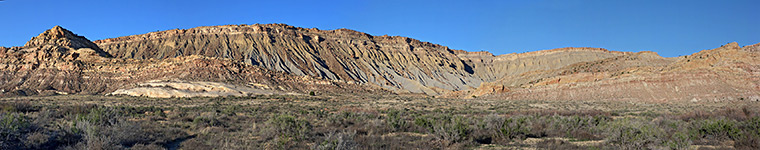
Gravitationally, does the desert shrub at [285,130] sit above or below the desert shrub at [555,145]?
above

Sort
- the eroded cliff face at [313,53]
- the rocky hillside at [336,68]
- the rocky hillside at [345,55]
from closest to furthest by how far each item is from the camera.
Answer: the rocky hillside at [336,68]
the eroded cliff face at [313,53]
the rocky hillside at [345,55]

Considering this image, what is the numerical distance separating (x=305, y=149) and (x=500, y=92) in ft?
142

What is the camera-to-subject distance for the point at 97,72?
60.4 metres

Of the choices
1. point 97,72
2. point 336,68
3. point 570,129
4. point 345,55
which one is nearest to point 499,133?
point 570,129

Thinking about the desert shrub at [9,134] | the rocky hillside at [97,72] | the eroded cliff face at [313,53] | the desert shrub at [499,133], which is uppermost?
the eroded cliff face at [313,53]

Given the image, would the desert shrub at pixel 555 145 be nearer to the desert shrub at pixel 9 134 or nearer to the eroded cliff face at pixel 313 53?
the desert shrub at pixel 9 134

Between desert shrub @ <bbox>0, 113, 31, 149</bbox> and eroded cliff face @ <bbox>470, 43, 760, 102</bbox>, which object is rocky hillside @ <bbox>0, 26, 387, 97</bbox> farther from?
desert shrub @ <bbox>0, 113, 31, 149</bbox>

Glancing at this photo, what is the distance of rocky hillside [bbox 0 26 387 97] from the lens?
55.0 meters

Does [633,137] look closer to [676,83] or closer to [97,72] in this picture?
[676,83]

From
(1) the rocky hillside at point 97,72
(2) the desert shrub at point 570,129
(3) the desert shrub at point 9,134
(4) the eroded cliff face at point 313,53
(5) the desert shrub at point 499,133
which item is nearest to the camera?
(3) the desert shrub at point 9,134

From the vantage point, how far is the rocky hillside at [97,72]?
5500 centimetres

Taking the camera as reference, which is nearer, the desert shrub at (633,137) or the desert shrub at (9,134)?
the desert shrub at (9,134)

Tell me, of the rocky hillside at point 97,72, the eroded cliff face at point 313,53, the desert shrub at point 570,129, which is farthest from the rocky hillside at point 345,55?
the desert shrub at point 570,129

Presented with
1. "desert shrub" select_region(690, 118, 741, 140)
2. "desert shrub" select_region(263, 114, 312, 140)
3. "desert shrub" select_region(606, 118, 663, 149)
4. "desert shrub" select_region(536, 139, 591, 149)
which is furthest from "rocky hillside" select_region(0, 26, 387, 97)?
"desert shrub" select_region(690, 118, 741, 140)
